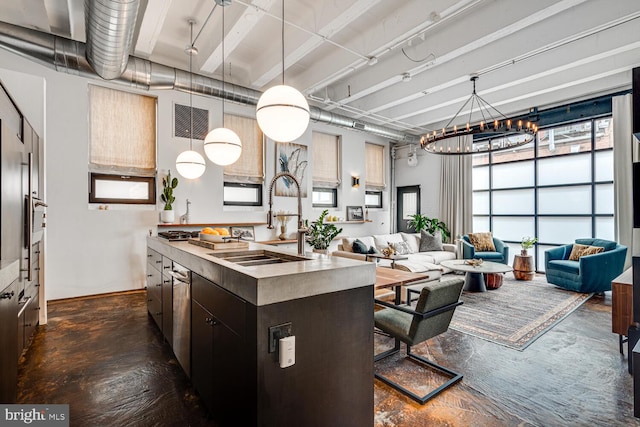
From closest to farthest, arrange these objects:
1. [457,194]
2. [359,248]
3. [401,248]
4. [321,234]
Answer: [359,248], [401,248], [321,234], [457,194]

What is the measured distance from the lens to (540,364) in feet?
9.22

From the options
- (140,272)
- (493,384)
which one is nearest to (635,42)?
(493,384)

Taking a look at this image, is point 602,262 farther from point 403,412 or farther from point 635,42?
point 403,412

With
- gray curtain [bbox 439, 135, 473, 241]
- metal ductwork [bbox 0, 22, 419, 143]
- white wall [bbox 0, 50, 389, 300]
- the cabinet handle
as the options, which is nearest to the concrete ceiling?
metal ductwork [bbox 0, 22, 419, 143]

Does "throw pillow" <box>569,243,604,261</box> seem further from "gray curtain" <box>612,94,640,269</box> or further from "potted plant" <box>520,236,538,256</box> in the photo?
"potted plant" <box>520,236,538,256</box>

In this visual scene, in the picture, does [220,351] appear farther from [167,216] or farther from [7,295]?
[167,216]

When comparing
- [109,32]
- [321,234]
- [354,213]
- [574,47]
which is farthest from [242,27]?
[354,213]

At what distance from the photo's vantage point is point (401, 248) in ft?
22.2

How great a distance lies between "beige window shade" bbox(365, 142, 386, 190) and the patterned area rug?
166 inches

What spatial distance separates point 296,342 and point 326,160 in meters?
6.66

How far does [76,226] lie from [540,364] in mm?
6091

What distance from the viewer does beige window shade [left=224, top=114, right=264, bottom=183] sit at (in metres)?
6.26

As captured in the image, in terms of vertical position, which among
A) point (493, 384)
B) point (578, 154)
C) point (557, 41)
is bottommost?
point (493, 384)

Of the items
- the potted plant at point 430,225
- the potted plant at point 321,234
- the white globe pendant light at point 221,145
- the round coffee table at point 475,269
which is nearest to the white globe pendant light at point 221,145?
the white globe pendant light at point 221,145
